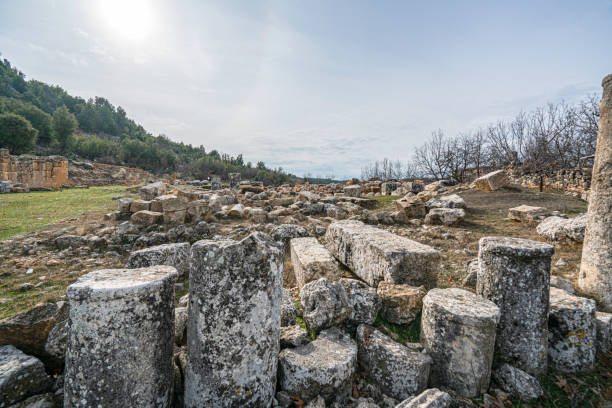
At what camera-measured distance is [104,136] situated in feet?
234

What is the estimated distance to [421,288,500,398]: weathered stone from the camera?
2363mm

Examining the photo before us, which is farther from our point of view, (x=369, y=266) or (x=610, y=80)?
(x=369, y=266)

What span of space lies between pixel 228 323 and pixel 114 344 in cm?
73

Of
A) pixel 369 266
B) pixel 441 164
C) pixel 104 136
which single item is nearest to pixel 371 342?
pixel 369 266

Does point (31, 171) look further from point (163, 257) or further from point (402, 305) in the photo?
point (402, 305)

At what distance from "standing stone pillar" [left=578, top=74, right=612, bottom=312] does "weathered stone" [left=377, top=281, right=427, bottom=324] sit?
2.58 meters

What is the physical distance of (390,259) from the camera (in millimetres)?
3494

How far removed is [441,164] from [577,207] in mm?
14097

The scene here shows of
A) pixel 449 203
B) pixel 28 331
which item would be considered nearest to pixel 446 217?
pixel 449 203

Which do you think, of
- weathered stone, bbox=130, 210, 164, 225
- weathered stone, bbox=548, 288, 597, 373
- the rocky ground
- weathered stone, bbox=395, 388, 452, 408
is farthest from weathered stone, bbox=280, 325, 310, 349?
weathered stone, bbox=130, 210, 164, 225

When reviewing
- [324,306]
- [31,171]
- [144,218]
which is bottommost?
[324,306]

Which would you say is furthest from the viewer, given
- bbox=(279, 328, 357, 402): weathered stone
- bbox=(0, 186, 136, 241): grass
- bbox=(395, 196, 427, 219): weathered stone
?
bbox=(395, 196, 427, 219): weathered stone

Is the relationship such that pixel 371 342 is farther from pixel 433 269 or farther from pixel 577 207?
pixel 577 207

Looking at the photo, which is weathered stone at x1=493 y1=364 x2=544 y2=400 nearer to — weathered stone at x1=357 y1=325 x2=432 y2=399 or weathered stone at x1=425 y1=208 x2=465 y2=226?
weathered stone at x1=357 y1=325 x2=432 y2=399
